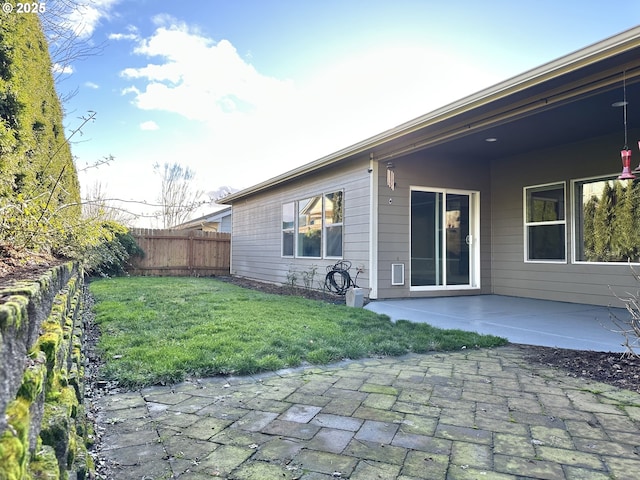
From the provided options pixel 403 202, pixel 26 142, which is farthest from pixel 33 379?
pixel 403 202

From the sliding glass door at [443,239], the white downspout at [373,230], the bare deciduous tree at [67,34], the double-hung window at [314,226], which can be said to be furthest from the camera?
the double-hung window at [314,226]

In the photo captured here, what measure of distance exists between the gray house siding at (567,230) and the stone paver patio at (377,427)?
A: 13.4ft

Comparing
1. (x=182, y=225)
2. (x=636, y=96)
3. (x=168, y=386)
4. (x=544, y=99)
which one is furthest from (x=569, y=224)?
(x=182, y=225)

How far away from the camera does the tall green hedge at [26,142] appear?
2.23m

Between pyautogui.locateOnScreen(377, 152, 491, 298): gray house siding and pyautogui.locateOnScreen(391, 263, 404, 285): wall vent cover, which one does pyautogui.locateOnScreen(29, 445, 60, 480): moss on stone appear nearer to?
pyautogui.locateOnScreen(377, 152, 491, 298): gray house siding

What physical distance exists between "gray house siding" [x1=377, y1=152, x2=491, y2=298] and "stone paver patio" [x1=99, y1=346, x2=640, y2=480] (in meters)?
3.88

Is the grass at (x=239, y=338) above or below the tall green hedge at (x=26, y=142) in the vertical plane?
below

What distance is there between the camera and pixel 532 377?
A: 10.3 feet

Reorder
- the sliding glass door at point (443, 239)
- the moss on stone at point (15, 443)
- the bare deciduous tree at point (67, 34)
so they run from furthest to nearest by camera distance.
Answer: the sliding glass door at point (443, 239)
the bare deciduous tree at point (67, 34)
the moss on stone at point (15, 443)

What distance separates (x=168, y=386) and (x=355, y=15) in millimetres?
7700

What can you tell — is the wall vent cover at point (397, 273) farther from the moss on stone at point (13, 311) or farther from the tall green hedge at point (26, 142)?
the moss on stone at point (13, 311)

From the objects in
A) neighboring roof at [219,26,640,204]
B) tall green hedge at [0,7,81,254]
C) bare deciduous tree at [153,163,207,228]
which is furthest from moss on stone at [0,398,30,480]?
bare deciduous tree at [153,163,207,228]

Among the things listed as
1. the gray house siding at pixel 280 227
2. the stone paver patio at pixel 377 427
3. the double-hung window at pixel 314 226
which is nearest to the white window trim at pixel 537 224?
the gray house siding at pixel 280 227

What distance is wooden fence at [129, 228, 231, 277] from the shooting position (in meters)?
13.3
